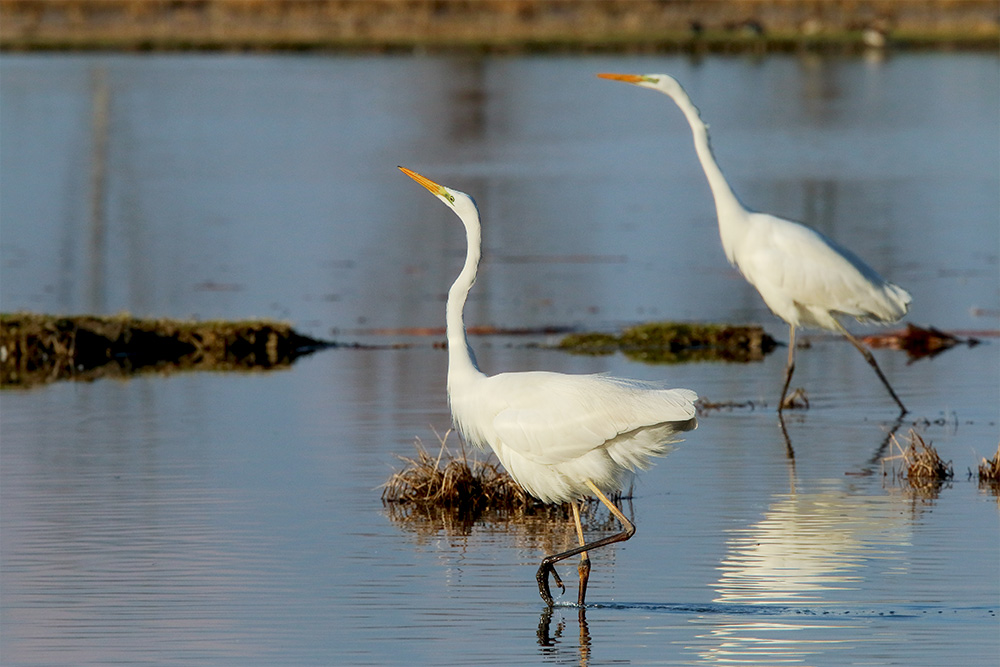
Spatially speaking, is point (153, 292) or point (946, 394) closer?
point (946, 394)

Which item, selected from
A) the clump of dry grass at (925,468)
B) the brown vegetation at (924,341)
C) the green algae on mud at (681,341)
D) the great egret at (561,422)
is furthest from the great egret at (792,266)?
the great egret at (561,422)

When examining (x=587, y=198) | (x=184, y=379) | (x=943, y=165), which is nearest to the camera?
(x=184, y=379)

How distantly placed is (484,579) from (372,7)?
65379 millimetres

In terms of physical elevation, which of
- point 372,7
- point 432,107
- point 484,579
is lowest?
point 484,579

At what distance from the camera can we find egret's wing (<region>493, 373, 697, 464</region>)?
25.9ft

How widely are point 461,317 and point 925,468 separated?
325 cm

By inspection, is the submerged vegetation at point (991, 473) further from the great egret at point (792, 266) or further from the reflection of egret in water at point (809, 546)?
the great egret at point (792, 266)

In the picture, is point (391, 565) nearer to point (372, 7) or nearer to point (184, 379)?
point (184, 379)

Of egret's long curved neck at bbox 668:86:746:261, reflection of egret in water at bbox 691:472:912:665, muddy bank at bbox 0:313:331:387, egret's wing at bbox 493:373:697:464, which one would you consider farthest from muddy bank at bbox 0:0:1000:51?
egret's wing at bbox 493:373:697:464

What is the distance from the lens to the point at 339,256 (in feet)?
72.4

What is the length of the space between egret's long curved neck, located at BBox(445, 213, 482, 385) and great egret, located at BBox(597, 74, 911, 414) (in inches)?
179

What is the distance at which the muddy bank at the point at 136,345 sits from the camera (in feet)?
A: 47.9

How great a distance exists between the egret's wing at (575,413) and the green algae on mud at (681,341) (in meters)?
6.57

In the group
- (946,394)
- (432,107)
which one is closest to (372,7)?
(432,107)
